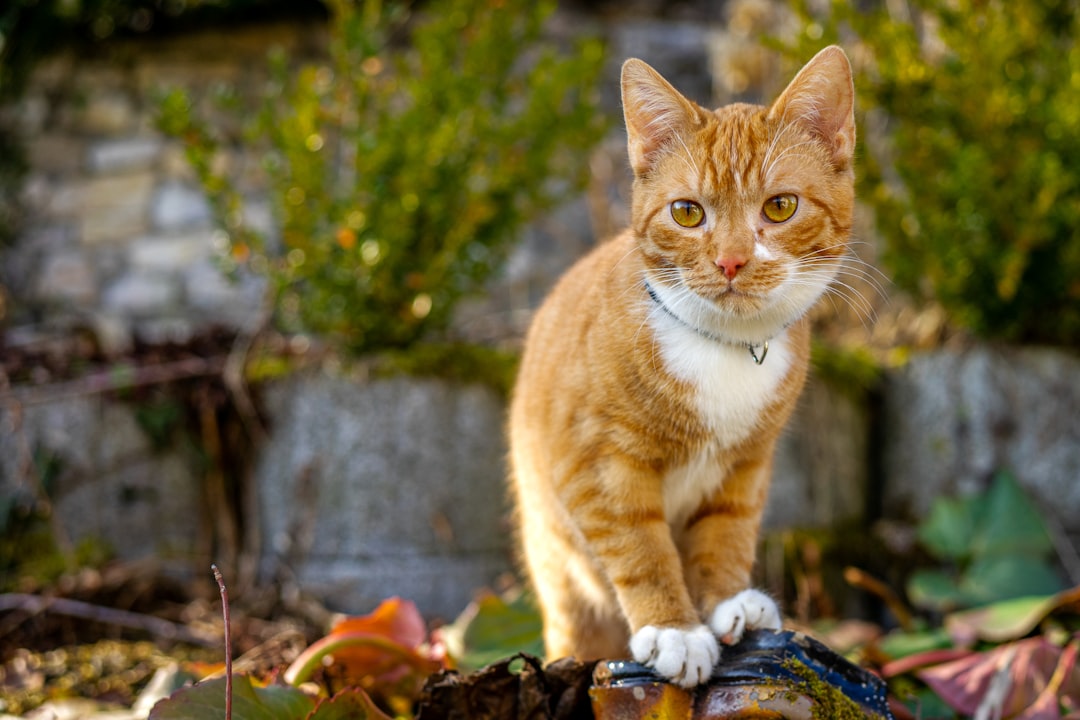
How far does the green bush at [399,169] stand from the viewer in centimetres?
295

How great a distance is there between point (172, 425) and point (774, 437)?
212 cm

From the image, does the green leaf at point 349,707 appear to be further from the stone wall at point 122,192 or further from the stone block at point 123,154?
the stone block at point 123,154

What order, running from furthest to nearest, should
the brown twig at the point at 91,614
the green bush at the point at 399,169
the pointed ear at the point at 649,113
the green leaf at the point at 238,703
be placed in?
the green bush at the point at 399,169 < the brown twig at the point at 91,614 < the pointed ear at the point at 649,113 < the green leaf at the point at 238,703

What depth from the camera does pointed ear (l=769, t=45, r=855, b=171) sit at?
1.73m

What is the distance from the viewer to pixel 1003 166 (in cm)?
311

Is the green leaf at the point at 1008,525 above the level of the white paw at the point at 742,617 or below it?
below

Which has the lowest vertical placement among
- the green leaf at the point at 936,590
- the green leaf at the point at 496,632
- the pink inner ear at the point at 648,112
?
the green leaf at the point at 936,590

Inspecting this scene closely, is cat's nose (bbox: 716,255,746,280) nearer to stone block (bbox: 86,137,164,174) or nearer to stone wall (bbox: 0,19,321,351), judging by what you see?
stone wall (bbox: 0,19,321,351)

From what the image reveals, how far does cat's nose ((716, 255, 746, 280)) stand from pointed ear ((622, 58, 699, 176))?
34cm

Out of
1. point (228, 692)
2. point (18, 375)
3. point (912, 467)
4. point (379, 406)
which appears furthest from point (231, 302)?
point (228, 692)

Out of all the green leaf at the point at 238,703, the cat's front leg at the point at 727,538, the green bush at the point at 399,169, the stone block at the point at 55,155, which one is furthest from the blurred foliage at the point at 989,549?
the stone block at the point at 55,155

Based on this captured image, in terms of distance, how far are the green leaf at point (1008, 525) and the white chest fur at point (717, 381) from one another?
150cm

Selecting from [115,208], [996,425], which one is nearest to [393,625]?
[996,425]

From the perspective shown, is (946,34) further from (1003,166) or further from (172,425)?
(172,425)
